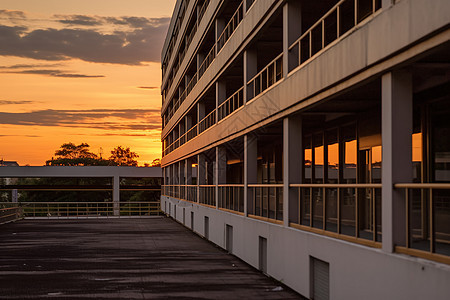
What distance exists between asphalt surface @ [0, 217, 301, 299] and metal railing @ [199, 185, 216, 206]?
73.7 inches

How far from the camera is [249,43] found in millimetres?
20844

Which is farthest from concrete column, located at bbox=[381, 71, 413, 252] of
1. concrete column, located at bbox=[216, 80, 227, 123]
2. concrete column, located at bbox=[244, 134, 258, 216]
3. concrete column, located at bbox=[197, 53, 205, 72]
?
concrete column, located at bbox=[197, 53, 205, 72]

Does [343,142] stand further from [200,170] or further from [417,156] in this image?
[200,170]

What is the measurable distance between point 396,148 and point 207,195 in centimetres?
2169

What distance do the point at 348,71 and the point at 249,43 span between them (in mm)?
9565

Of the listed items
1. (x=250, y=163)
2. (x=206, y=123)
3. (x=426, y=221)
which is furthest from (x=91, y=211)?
(x=426, y=221)

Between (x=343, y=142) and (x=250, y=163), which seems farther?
(x=250, y=163)

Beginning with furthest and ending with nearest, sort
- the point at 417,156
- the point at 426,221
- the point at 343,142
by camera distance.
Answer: the point at 343,142, the point at 417,156, the point at 426,221

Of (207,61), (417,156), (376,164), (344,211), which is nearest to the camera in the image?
(417,156)

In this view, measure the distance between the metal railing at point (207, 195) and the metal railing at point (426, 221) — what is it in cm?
1660

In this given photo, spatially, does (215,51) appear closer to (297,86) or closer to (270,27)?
(270,27)

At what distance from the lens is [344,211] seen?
54.6ft

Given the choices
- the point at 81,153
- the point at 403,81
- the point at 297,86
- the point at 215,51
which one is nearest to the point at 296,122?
the point at 297,86

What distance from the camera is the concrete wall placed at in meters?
8.52
